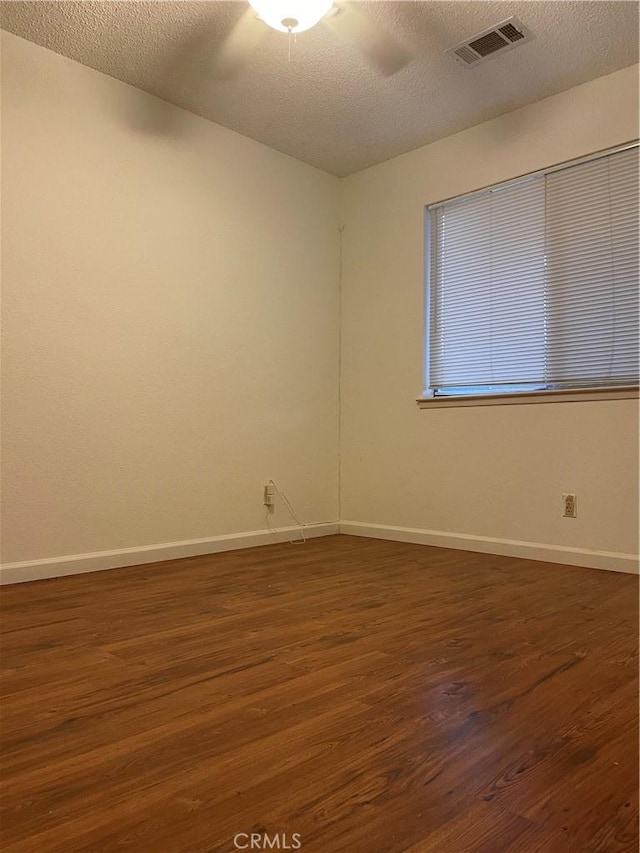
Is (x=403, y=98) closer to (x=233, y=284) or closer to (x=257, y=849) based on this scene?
(x=233, y=284)

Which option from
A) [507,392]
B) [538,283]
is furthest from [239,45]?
[507,392]

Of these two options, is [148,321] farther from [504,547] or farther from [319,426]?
[504,547]

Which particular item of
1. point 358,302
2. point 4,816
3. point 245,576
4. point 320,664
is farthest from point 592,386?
point 4,816

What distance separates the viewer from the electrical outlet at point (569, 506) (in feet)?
10.0

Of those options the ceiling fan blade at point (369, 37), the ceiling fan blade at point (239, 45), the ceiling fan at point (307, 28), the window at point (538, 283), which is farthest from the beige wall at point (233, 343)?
the ceiling fan blade at point (369, 37)

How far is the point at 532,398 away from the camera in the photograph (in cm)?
324

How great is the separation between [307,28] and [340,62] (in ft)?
1.67

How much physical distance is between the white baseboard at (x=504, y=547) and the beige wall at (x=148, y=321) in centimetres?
38

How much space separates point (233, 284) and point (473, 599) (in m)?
2.21

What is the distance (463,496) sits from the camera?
3.52 m

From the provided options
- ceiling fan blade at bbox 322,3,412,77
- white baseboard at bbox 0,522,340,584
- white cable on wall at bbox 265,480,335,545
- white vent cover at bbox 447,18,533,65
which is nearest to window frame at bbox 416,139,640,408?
white vent cover at bbox 447,18,533,65

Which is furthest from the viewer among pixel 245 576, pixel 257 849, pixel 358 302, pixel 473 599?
pixel 358 302

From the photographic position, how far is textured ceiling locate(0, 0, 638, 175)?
2582 mm

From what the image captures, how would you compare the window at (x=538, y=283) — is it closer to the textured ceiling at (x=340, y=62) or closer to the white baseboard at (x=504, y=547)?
the textured ceiling at (x=340, y=62)
